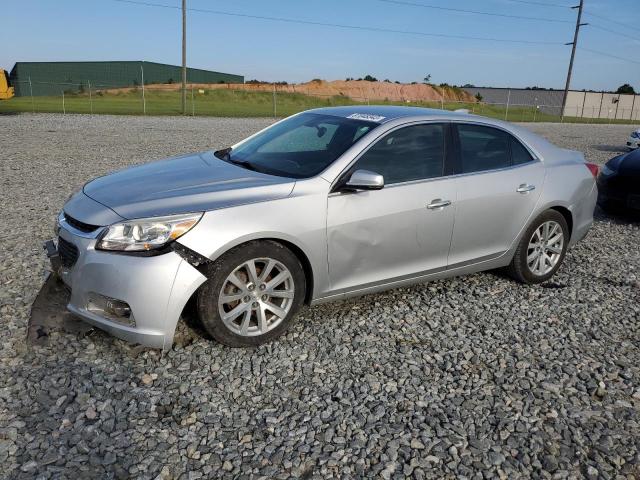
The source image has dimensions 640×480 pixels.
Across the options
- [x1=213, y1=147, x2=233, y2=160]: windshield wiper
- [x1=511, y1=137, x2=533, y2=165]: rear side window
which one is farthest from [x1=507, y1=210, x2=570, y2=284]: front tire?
[x1=213, y1=147, x2=233, y2=160]: windshield wiper

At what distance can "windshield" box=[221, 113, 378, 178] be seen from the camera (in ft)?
13.2

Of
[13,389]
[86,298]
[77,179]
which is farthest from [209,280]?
[77,179]

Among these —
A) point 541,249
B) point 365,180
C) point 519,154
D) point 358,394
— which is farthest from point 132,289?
point 541,249

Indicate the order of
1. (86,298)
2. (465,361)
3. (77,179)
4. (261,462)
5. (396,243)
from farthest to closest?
(77,179) → (396,243) → (465,361) → (86,298) → (261,462)

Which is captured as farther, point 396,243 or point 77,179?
point 77,179

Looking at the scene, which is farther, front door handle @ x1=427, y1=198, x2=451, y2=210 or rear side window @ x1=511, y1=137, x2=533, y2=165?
rear side window @ x1=511, y1=137, x2=533, y2=165

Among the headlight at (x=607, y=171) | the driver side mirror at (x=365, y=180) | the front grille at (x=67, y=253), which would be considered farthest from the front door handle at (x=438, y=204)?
the headlight at (x=607, y=171)

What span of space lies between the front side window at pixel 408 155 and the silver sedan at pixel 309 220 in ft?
0.04

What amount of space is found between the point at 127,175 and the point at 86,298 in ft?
3.90

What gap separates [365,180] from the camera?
368 centimetres

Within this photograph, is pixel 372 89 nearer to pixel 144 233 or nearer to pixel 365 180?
pixel 365 180

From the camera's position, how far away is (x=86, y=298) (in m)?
3.34

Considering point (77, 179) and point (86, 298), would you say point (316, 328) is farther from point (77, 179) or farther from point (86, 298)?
point (77, 179)

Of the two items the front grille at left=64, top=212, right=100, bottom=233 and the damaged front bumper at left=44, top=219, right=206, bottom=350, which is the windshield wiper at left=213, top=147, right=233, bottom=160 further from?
the damaged front bumper at left=44, top=219, right=206, bottom=350
